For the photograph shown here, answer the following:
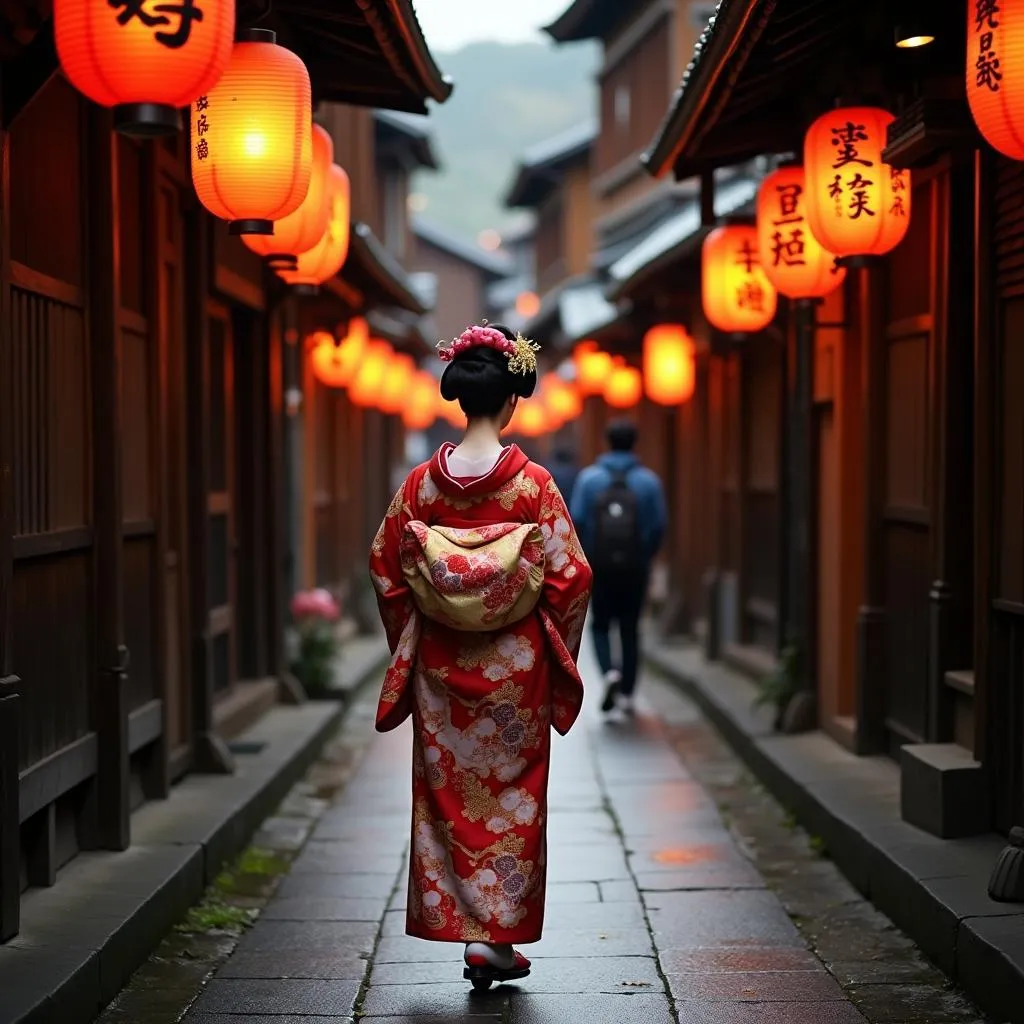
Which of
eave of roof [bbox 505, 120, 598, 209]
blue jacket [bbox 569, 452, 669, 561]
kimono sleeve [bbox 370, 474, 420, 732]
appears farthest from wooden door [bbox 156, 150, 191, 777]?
eave of roof [bbox 505, 120, 598, 209]

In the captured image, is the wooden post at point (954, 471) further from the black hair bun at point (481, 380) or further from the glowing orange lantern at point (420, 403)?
the glowing orange lantern at point (420, 403)

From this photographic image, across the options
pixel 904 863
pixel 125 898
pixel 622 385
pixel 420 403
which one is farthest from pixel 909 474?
pixel 420 403

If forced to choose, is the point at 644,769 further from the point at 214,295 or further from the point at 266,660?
the point at 214,295

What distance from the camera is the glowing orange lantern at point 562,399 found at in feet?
113

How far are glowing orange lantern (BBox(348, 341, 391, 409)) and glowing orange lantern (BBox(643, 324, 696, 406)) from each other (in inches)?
151

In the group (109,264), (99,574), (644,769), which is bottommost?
(644,769)

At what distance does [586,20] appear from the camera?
30.0 meters

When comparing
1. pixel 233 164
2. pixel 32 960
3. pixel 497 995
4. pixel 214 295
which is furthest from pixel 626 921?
pixel 214 295

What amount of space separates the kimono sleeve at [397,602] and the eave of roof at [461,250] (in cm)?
5247

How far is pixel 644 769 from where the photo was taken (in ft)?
40.7

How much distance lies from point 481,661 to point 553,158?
32970mm

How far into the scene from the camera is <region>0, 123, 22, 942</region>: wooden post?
243 inches

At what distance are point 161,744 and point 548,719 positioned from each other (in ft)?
10.7

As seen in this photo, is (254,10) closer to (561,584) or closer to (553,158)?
(561,584)
